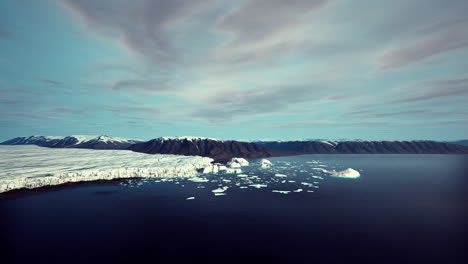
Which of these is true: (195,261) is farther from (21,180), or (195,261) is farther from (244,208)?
(21,180)

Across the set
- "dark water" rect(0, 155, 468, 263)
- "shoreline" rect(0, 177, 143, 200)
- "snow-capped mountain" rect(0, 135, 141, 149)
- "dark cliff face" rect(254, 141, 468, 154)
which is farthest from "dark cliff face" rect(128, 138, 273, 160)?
"dark water" rect(0, 155, 468, 263)

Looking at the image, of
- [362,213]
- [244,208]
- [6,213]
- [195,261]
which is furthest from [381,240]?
[6,213]

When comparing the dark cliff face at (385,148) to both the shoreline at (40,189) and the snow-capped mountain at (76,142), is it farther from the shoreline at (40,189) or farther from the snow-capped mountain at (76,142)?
the snow-capped mountain at (76,142)

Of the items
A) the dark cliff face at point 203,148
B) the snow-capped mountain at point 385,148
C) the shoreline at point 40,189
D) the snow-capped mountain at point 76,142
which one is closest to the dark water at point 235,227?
the shoreline at point 40,189

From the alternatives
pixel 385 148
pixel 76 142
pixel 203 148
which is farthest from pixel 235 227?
pixel 76 142

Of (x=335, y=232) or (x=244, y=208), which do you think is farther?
(x=244, y=208)

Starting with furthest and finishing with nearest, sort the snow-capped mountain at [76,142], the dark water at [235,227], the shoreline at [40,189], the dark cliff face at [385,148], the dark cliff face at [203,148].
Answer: the snow-capped mountain at [76,142], the dark cliff face at [385,148], the dark cliff face at [203,148], the shoreline at [40,189], the dark water at [235,227]
